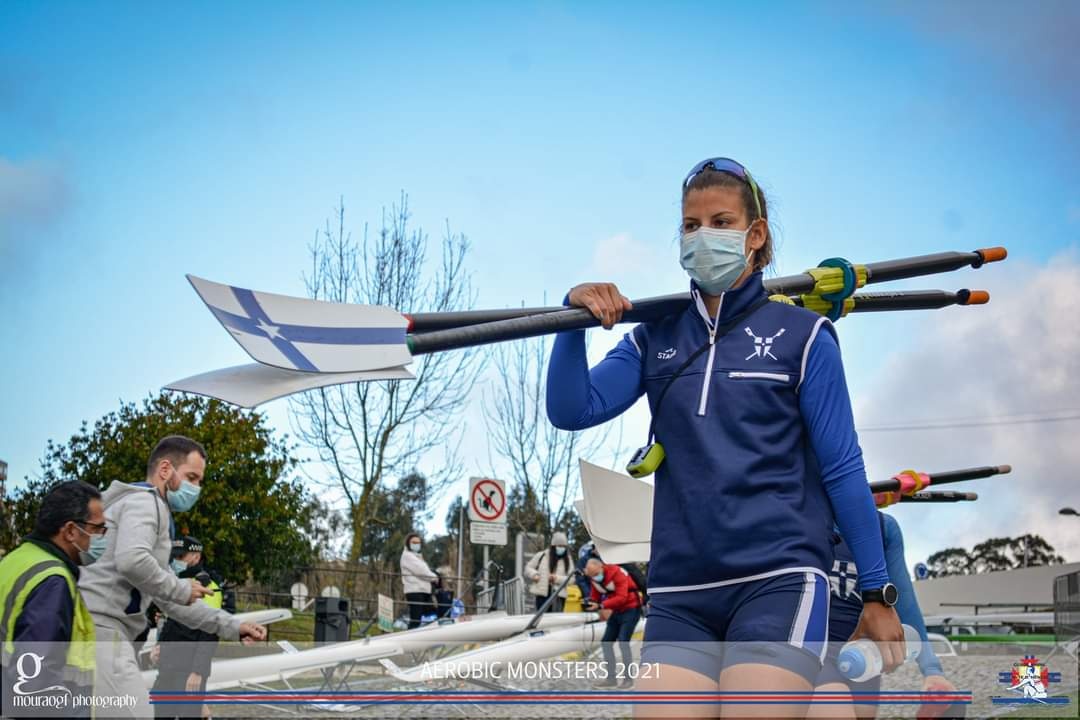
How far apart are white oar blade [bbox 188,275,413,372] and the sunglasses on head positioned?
1.02 m

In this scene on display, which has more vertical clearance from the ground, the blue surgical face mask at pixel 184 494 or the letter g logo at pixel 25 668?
the blue surgical face mask at pixel 184 494

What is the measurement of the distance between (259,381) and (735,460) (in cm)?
142

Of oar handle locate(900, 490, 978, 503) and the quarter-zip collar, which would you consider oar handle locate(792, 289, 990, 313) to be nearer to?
the quarter-zip collar

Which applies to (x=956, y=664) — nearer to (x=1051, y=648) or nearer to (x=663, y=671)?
(x=1051, y=648)

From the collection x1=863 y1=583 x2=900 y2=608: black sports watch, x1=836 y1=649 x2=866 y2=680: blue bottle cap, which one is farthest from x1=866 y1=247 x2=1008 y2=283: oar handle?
x1=836 y1=649 x2=866 y2=680: blue bottle cap

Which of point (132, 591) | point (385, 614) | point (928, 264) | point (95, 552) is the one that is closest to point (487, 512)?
point (385, 614)

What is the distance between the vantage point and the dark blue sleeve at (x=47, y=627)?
15.0 feet

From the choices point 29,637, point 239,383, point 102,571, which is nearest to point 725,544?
point 239,383

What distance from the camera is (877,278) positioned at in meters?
4.10

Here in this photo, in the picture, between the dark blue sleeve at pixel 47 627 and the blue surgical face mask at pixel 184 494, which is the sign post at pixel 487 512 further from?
the dark blue sleeve at pixel 47 627

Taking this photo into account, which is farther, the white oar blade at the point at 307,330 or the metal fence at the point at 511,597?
the metal fence at the point at 511,597

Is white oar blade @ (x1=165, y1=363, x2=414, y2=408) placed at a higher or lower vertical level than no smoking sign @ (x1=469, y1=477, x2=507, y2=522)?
higher

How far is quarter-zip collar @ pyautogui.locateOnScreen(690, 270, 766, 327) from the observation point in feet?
9.96

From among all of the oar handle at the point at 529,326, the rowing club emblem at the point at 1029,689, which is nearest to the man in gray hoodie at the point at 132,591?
the oar handle at the point at 529,326
